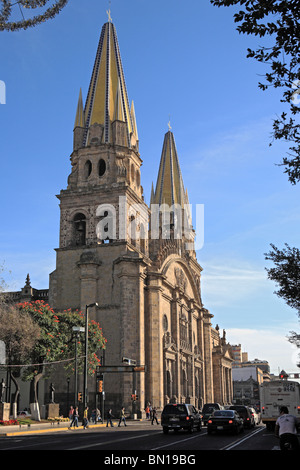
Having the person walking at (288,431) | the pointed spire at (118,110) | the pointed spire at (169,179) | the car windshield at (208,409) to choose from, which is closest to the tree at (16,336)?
the car windshield at (208,409)

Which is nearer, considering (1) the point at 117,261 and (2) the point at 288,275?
(2) the point at 288,275

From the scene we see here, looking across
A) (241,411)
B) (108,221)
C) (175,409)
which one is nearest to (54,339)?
(175,409)

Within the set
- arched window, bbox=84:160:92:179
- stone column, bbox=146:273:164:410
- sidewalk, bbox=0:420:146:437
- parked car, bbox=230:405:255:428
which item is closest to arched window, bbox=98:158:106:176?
arched window, bbox=84:160:92:179

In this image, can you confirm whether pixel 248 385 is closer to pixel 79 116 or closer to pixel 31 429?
pixel 79 116

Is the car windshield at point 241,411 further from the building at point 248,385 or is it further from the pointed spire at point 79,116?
the building at point 248,385

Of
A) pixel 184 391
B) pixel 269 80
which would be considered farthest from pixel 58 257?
pixel 269 80

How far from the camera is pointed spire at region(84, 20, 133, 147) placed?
178ft

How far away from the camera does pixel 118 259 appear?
47969 millimetres

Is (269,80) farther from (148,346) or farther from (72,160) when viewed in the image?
(72,160)

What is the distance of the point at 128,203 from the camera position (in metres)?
51.9

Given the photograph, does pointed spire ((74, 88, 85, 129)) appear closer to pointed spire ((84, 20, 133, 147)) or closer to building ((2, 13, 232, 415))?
building ((2, 13, 232, 415))

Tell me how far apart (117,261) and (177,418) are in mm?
23077

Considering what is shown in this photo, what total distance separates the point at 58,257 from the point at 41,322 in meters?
16.3

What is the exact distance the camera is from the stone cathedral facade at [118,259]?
47469mm
